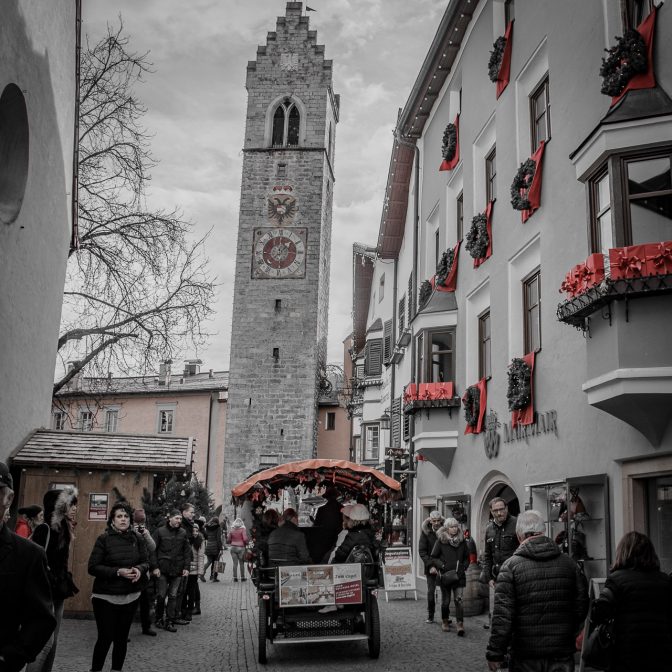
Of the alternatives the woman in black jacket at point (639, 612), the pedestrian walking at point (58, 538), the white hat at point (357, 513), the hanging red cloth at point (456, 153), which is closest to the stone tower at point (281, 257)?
the hanging red cloth at point (456, 153)

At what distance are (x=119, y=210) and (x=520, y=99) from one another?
9.31 meters

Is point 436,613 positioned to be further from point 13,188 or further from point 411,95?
point 411,95

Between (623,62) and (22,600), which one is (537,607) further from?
(623,62)

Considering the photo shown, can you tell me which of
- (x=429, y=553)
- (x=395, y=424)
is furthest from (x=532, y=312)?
(x=395, y=424)

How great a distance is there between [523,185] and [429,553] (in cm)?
654

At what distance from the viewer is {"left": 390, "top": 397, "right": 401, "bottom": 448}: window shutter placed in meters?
26.2

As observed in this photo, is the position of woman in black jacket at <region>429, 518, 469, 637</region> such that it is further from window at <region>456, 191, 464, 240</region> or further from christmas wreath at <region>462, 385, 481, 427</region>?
window at <region>456, 191, 464, 240</region>

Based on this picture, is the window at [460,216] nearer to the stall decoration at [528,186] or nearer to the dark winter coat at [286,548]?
the stall decoration at [528,186]

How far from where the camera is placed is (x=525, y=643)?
5801 mm

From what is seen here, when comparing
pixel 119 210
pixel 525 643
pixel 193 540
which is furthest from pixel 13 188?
pixel 525 643

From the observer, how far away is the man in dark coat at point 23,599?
3.79 meters

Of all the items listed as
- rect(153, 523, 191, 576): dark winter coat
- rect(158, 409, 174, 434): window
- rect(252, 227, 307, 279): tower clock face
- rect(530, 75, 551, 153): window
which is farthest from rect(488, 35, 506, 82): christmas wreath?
rect(158, 409, 174, 434): window

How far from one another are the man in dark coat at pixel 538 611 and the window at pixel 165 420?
49.2m

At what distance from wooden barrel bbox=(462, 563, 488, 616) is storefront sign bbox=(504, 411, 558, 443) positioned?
95.3 inches
